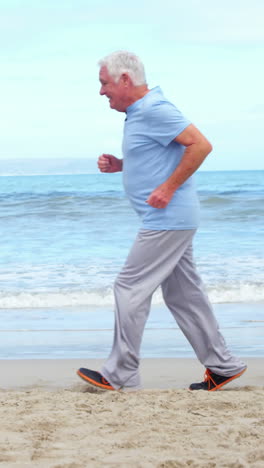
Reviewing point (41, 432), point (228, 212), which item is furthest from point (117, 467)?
point (228, 212)

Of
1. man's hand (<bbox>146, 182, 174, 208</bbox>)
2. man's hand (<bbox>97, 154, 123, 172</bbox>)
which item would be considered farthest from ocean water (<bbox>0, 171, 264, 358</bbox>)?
man's hand (<bbox>146, 182, 174, 208</bbox>)

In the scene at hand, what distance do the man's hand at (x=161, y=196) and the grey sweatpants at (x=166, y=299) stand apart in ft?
0.56

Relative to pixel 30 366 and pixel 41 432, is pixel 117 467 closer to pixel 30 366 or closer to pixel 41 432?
pixel 41 432

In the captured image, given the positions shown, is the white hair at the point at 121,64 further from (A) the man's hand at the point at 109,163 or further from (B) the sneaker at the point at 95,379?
(B) the sneaker at the point at 95,379

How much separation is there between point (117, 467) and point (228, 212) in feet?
53.2

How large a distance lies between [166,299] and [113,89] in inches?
44.0

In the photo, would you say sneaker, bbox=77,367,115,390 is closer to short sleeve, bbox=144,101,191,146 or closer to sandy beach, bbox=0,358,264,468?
sandy beach, bbox=0,358,264,468

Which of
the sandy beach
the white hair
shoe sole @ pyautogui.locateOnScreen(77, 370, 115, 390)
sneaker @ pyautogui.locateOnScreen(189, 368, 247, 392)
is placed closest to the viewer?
the sandy beach

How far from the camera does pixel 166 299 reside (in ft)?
14.1

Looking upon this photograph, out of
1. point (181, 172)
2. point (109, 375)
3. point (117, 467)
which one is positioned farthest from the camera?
point (109, 375)

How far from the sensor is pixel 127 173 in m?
4.11

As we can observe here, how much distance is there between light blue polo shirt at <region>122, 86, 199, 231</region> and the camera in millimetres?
3979

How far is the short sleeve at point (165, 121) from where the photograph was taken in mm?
3934

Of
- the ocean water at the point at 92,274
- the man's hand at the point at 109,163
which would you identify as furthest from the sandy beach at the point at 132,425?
the ocean water at the point at 92,274
